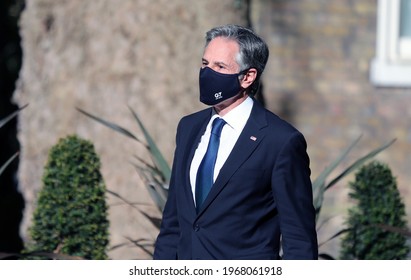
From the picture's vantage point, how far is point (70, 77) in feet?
25.6

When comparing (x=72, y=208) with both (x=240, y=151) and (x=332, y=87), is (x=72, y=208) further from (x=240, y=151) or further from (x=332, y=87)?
(x=332, y=87)

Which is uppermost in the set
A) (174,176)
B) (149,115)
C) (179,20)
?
(179,20)

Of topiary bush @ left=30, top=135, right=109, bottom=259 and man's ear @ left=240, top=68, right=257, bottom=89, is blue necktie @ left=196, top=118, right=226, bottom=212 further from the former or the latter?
topiary bush @ left=30, top=135, right=109, bottom=259

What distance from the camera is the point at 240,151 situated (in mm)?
3779

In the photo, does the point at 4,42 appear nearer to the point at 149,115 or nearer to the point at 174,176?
the point at 149,115

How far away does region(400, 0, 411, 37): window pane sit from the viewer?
1012 cm

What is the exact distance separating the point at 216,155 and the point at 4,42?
32.9 feet

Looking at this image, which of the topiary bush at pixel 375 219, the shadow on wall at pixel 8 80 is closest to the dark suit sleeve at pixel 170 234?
the topiary bush at pixel 375 219

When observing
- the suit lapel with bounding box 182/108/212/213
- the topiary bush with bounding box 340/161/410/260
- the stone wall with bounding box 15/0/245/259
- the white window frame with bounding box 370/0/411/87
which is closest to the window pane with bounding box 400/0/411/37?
the white window frame with bounding box 370/0/411/87

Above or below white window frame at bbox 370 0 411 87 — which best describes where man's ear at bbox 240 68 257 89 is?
below

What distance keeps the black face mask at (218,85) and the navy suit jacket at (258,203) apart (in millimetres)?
117

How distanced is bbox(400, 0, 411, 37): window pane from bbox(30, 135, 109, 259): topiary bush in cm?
488

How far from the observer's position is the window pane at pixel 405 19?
398 inches
